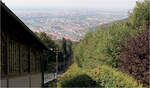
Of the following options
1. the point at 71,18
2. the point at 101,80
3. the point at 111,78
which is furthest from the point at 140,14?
the point at 111,78

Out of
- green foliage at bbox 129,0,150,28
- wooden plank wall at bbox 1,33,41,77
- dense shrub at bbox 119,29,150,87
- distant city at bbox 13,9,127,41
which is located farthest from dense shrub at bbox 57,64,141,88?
green foliage at bbox 129,0,150,28

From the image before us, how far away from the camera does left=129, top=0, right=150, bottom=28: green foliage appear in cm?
5938

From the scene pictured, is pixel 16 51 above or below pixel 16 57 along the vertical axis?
above

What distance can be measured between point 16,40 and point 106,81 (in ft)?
47.5

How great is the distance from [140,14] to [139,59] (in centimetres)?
2864

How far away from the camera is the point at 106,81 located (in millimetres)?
27250

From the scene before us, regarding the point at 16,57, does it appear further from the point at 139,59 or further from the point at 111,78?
the point at 139,59

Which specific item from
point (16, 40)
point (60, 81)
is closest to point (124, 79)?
point (60, 81)

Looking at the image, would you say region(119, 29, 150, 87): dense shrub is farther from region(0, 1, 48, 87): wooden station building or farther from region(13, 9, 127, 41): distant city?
region(0, 1, 48, 87): wooden station building

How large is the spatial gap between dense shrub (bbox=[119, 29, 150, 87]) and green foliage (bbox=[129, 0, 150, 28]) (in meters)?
24.4

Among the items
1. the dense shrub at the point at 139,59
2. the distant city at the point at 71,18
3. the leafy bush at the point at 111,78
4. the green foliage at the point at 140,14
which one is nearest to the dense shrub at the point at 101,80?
the leafy bush at the point at 111,78

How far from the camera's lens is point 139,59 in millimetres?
33125

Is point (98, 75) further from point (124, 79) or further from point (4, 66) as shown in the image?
point (4, 66)

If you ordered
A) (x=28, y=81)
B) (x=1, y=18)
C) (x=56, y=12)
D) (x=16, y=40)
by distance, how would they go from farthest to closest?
(x=56, y=12) → (x=28, y=81) → (x=16, y=40) → (x=1, y=18)
